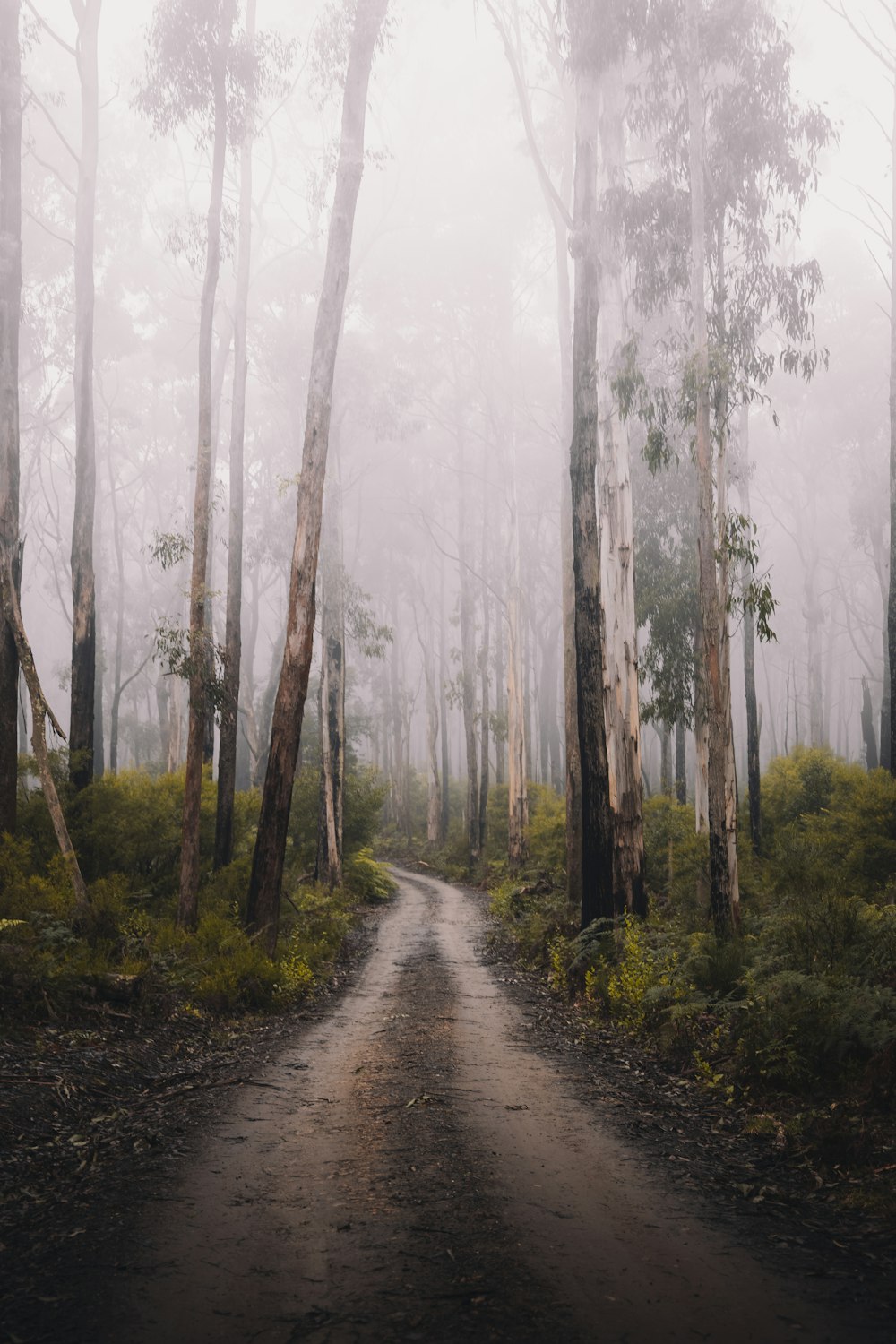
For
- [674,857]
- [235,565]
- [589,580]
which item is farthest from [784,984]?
[235,565]

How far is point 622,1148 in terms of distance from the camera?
459 centimetres

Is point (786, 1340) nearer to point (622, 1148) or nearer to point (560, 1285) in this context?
point (560, 1285)

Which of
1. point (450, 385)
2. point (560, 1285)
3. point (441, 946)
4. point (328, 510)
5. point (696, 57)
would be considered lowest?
point (441, 946)

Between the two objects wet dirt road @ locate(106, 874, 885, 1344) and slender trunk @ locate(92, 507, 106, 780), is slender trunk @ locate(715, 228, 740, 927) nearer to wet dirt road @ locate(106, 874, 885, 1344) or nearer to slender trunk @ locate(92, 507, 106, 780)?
wet dirt road @ locate(106, 874, 885, 1344)

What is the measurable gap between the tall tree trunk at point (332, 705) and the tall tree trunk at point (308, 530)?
8074 millimetres

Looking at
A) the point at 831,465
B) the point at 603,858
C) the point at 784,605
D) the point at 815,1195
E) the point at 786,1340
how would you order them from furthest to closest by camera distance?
the point at 784,605 < the point at 831,465 < the point at 603,858 < the point at 815,1195 < the point at 786,1340

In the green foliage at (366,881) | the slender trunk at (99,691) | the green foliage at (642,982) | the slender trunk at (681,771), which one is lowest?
the green foliage at (366,881)

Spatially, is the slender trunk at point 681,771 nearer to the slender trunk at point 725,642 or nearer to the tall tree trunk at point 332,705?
the tall tree trunk at point 332,705

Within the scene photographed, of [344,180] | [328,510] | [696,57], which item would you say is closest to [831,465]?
[328,510]

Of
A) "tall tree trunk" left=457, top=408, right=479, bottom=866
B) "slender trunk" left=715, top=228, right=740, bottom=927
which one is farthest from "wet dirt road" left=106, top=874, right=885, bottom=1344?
"tall tree trunk" left=457, top=408, right=479, bottom=866

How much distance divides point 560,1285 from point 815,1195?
170 centimetres

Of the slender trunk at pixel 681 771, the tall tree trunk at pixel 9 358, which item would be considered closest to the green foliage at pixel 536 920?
the slender trunk at pixel 681 771

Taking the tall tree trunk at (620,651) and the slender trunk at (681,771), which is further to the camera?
the slender trunk at (681,771)

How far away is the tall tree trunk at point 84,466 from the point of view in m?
13.2
